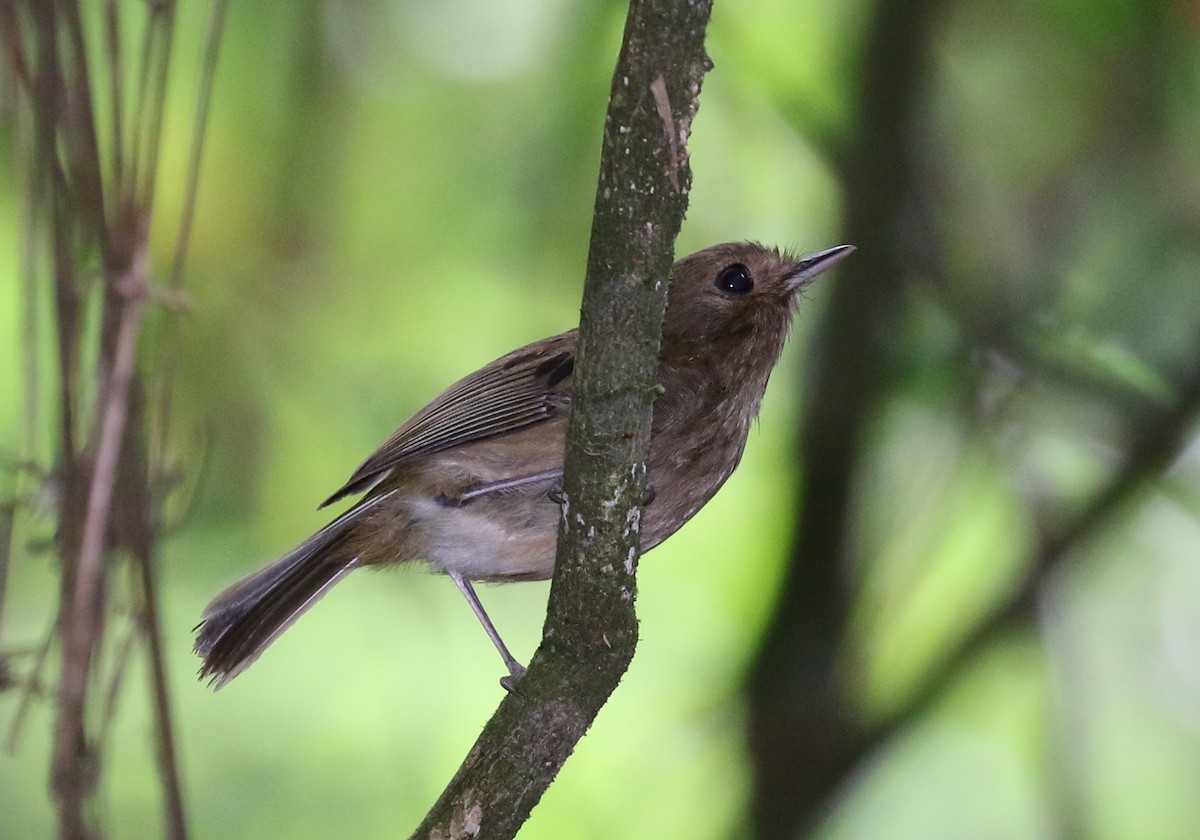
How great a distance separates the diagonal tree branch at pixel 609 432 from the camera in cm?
206

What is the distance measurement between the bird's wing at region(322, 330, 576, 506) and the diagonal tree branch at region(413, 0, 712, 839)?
35.4 inches

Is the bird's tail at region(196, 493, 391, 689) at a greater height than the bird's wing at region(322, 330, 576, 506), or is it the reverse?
the bird's wing at region(322, 330, 576, 506)

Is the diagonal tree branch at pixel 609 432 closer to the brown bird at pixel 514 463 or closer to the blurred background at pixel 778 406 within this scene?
the brown bird at pixel 514 463

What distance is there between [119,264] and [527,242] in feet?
9.85

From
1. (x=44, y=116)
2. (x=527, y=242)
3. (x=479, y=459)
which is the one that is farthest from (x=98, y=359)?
(x=527, y=242)

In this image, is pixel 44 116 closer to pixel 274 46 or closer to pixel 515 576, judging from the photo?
pixel 515 576

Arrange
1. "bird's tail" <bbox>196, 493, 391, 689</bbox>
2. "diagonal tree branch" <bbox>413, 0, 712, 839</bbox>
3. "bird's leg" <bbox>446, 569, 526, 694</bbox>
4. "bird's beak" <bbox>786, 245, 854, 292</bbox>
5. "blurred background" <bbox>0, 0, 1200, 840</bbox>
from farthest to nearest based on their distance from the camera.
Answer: "blurred background" <bbox>0, 0, 1200, 840</bbox>, "bird's beak" <bbox>786, 245, 854, 292</bbox>, "bird's tail" <bbox>196, 493, 391, 689</bbox>, "bird's leg" <bbox>446, 569, 526, 694</bbox>, "diagonal tree branch" <bbox>413, 0, 712, 839</bbox>

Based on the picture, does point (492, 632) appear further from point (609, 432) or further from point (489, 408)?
point (609, 432)

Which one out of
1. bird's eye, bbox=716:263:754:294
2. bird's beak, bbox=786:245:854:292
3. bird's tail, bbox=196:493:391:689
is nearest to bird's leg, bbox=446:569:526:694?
bird's tail, bbox=196:493:391:689

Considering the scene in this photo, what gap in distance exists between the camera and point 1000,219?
550cm

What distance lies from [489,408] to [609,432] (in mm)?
1140

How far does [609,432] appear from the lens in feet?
7.70

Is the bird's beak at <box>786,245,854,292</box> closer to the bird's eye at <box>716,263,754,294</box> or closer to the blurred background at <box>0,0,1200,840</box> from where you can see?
the bird's eye at <box>716,263,754,294</box>

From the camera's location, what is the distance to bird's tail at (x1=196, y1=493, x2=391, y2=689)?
339 centimetres
